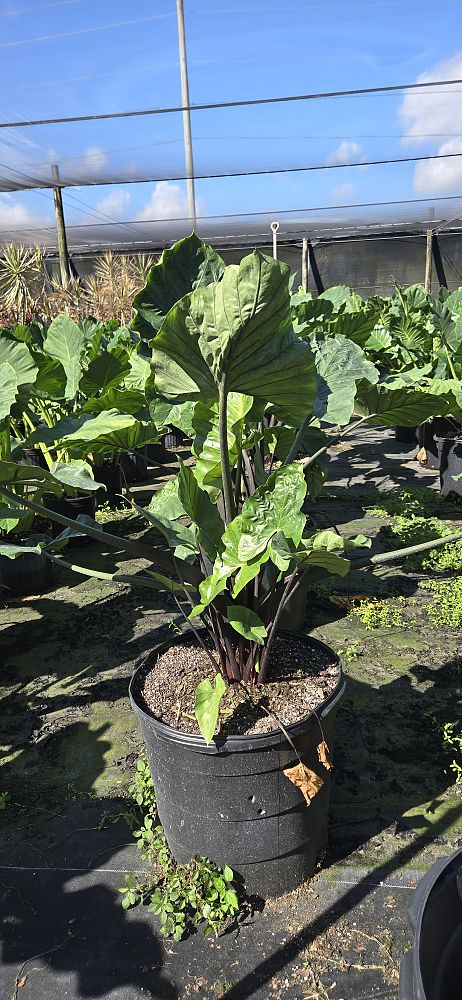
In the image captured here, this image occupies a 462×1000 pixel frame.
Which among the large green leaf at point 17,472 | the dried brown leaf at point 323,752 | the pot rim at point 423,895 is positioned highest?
the large green leaf at point 17,472

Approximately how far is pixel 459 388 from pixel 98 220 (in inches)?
322

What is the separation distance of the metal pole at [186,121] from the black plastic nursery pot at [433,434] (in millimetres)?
3051

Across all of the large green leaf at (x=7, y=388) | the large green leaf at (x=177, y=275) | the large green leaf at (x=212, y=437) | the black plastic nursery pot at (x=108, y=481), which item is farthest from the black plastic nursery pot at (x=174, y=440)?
the large green leaf at (x=177, y=275)

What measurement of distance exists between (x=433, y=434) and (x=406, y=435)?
943 millimetres

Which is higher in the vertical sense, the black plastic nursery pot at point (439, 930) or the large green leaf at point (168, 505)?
the large green leaf at point (168, 505)

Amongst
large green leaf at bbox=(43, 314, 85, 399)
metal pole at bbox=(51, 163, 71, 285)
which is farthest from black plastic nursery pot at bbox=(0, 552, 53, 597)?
metal pole at bbox=(51, 163, 71, 285)

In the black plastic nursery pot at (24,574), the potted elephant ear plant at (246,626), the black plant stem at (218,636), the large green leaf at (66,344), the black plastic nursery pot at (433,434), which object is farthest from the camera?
the black plastic nursery pot at (433,434)

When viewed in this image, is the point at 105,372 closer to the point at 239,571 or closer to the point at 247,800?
the point at 239,571

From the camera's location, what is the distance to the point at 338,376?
147cm

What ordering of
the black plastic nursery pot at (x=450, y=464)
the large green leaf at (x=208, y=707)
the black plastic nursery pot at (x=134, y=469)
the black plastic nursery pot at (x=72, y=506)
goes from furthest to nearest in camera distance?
the black plastic nursery pot at (x=134, y=469), the black plastic nursery pot at (x=450, y=464), the black plastic nursery pot at (x=72, y=506), the large green leaf at (x=208, y=707)

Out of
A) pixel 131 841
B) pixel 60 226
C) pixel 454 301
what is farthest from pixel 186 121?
pixel 131 841

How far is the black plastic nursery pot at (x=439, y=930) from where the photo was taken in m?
0.71

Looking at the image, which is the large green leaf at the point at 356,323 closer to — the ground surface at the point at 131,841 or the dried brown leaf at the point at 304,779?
the ground surface at the point at 131,841

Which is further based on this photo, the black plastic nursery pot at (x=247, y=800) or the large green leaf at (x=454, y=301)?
the large green leaf at (x=454, y=301)
